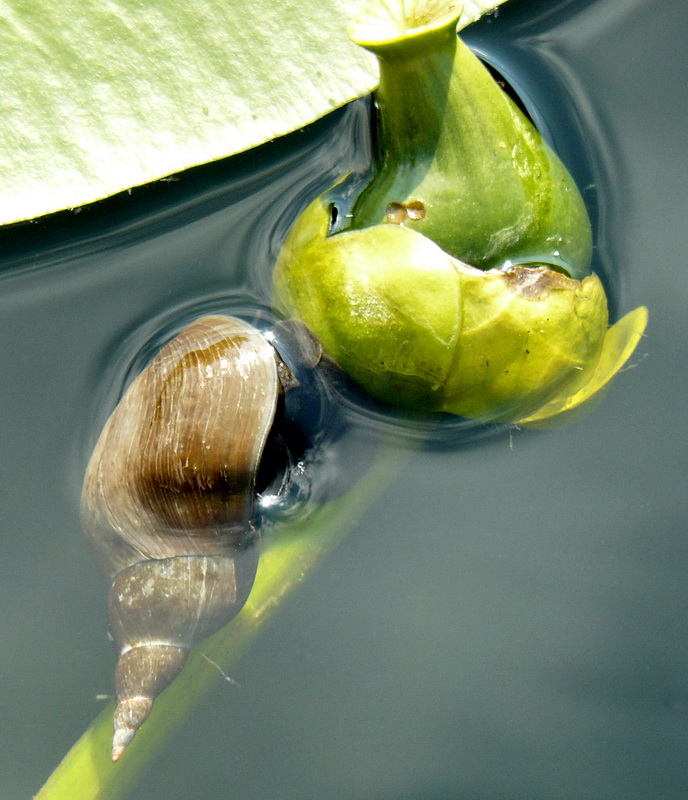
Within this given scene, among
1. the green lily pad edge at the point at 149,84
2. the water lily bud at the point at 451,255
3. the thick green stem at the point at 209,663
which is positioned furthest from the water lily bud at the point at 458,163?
the thick green stem at the point at 209,663

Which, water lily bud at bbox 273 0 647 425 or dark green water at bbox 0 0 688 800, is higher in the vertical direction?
water lily bud at bbox 273 0 647 425

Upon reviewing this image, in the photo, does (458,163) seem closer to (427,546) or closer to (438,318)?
(438,318)

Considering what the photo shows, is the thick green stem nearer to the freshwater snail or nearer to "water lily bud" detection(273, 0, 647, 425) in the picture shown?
the freshwater snail

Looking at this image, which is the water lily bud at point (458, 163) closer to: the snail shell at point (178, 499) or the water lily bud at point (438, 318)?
the water lily bud at point (438, 318)

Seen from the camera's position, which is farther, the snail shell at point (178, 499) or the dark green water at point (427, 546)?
the dark green water at point (427, 546)

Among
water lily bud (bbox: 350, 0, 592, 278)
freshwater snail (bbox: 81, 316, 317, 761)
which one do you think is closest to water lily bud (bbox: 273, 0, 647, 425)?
water lily bud (bbox: 350, 0, 592, 278)

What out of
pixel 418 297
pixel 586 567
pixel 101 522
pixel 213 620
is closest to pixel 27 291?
pixel 101 522

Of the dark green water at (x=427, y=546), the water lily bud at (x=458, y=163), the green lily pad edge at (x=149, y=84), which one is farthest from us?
the dark green water at (x=427, y=546)
